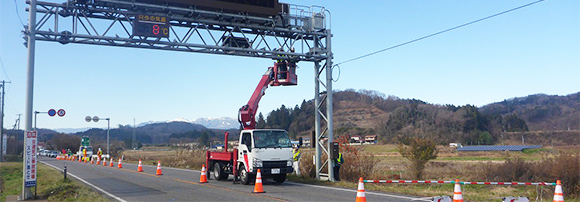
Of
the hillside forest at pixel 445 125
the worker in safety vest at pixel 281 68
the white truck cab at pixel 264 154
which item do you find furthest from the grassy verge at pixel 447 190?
the hillside forest at pixel 445 125

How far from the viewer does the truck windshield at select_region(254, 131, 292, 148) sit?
18.0 meters

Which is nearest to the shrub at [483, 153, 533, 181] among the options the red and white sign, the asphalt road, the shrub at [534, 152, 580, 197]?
the shrub at [534, 152, 580, 197]

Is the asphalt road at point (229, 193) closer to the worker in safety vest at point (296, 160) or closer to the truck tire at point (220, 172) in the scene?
the truck tire at point (220, 172)

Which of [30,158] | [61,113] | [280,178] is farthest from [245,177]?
[61,113]

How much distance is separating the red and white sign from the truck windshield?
755 cm

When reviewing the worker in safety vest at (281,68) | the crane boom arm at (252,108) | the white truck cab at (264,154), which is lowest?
the white truck cab at (264,154)

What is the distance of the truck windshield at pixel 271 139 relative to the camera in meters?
18.0

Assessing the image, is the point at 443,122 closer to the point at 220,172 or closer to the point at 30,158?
the point at 220,172

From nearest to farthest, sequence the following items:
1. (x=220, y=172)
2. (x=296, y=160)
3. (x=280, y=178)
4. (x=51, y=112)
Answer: (x=280, y=178) < (x=220, y=172) < (x=296, y=160) < (x=51, y=112)

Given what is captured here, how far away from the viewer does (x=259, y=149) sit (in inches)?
703

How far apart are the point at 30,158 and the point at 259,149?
776 centimetres

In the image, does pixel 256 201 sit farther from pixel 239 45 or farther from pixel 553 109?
pixel 553 109

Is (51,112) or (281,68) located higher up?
(281,68)

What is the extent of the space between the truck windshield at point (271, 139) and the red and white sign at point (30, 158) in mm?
7554
